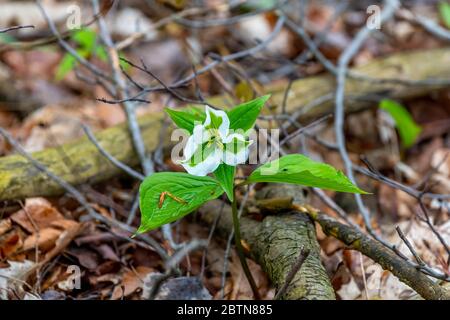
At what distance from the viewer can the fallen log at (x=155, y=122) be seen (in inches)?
93.1

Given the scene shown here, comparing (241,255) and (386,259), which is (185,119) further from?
(386,259)

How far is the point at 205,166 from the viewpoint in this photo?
161 cm

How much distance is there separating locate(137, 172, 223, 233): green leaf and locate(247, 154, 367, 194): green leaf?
16 centimetres

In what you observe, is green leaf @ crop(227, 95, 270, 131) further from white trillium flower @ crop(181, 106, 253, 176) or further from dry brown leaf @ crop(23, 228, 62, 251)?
dry brown leaf @ crop(23, 228, 62, 251)

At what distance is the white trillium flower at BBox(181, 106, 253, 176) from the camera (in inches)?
63.0

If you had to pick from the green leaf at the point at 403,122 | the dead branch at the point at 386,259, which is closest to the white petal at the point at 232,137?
the dead branch at the point at 386,259

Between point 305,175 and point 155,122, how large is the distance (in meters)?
1.34

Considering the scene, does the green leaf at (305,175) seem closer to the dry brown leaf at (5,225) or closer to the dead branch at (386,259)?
the dead branch at (386,259)

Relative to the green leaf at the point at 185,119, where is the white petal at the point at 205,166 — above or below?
below

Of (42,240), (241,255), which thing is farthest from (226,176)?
(42,240)

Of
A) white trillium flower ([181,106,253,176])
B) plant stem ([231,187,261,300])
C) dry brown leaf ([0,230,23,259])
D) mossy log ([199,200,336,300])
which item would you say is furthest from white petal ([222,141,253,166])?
dry brown leaf ([0,230,23,259])

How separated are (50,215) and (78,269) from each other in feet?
1.12

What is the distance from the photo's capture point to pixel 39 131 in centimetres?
313
